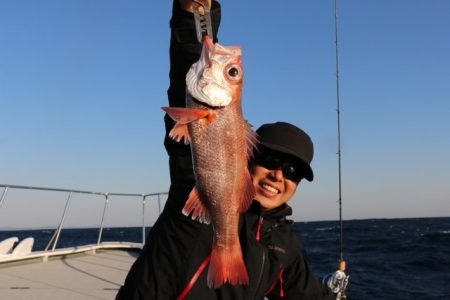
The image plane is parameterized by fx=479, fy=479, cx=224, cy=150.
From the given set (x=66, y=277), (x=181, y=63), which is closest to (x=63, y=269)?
(x=66, y=277)

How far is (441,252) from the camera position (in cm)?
2739

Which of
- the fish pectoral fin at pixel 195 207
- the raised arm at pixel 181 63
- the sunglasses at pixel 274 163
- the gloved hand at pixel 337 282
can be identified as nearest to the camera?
the fish pectoral fin at pixel 195 207

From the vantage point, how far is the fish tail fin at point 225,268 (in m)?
2.28

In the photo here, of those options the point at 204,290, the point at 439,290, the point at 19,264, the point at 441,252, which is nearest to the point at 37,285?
the point at 19,264

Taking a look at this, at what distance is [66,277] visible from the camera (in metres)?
7.55

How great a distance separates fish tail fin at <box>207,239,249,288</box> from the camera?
7.47 ft

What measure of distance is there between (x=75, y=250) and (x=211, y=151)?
8876mm

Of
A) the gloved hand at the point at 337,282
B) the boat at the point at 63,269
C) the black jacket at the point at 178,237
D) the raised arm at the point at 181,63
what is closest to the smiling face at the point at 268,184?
the black jacket at the point at 178,237

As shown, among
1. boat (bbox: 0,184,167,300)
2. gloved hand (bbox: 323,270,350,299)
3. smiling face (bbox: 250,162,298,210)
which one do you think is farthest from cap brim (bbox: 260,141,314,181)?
boat (bbox: 0,184,167,300)

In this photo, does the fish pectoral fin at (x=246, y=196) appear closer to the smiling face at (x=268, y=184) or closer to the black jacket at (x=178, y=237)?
the black jacket at (x=178, y=237)

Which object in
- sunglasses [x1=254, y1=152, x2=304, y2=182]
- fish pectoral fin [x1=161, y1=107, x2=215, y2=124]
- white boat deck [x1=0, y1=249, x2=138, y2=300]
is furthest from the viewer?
white boat deck [x1=0, y1=249, x2=138, y2=300]

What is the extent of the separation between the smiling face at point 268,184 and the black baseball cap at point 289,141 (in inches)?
6.6

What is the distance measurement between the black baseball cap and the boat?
413cm

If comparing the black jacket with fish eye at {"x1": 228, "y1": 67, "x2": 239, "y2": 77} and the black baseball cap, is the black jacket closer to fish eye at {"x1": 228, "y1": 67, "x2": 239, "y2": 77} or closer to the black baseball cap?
fish eye at {"x1": 228, "y1": 67, "x2": 239, "y2": 77}
